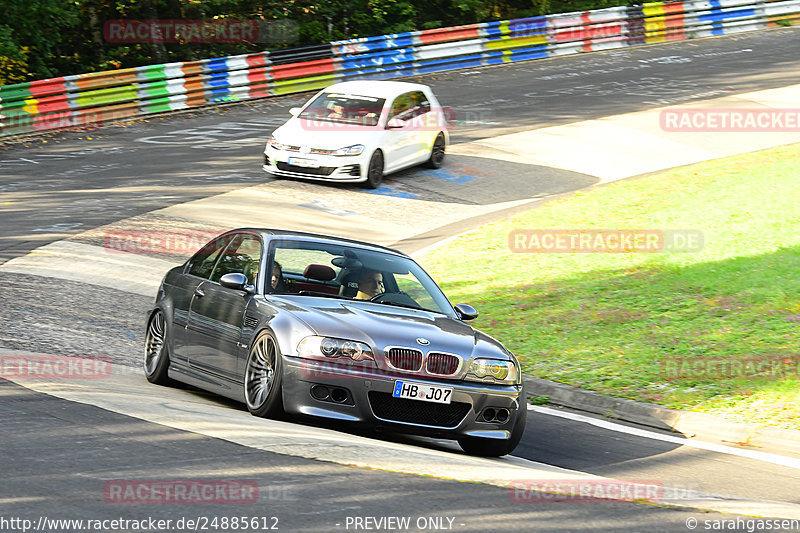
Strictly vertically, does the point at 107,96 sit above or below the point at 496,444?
above

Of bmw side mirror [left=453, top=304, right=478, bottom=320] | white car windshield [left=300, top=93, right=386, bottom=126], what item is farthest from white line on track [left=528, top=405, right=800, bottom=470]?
white car windshield [left=300, top=93, right=386, bottom=126]

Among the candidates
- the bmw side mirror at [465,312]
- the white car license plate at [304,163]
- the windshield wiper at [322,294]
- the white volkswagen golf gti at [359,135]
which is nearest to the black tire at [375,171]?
the white volkswagen golf gti at [359,135]

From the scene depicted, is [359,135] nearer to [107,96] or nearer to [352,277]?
[107,96]

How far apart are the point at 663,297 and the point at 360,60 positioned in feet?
72.2

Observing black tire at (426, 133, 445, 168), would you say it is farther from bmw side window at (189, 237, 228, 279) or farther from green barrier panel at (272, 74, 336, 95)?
bmw side window at (189, 237, 228, 279)

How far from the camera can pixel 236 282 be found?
8758 mm

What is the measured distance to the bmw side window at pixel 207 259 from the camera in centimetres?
979

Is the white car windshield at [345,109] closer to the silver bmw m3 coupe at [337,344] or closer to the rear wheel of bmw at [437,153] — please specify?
the rear wheel of bmw at [437,153]

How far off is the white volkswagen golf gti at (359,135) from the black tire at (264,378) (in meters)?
13.1

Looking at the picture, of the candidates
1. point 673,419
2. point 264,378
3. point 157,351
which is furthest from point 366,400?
point 673,419

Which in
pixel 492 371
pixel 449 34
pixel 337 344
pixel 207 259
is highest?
pixel 449 34

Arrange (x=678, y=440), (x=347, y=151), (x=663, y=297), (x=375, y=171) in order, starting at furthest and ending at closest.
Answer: (x=375, y=171), (x=347, y=151), (x=663, y=297), (x=678, y=440)

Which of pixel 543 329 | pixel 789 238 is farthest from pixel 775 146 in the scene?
pixel 543 329

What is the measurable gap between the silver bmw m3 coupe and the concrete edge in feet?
6.58
